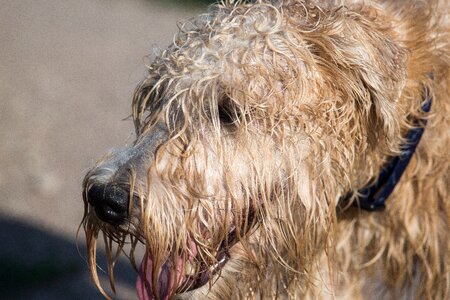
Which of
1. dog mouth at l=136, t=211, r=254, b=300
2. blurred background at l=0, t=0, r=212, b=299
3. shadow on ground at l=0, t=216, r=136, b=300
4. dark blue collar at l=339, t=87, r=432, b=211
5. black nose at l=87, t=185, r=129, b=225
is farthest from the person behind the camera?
blurred background at l=0, t=0, r=212, b=299

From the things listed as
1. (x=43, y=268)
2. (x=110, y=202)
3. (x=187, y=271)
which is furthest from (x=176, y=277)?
(x=43, y=268)

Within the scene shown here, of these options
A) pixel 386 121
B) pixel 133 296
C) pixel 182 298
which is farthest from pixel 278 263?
pixel 133 296

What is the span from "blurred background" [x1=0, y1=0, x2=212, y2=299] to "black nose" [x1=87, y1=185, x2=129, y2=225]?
734 mm

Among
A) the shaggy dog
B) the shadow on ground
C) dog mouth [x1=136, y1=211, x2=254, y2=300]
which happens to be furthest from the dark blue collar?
the shadow on ground

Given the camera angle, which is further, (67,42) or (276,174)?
(67,42)

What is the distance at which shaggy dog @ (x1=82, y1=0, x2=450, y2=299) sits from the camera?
118 inches

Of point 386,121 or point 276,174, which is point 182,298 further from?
point 386,121

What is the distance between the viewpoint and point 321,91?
3109 mm

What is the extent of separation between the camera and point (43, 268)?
5293 mm

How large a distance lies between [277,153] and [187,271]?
52 cm

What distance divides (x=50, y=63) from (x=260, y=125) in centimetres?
487

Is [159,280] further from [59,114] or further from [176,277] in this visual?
[59,114]

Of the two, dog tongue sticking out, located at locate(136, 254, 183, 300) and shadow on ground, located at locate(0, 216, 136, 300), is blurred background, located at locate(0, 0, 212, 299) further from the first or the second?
dog tongue sticking out, located at locate(136, 254, 183, 300)

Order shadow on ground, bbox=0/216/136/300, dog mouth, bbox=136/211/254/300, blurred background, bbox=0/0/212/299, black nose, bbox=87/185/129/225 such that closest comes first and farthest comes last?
1. black nose, bbox=87/185/129/225
2. dog mouth, bbox=136/211/254/300
3. shadow on ground, bbox=0/216/136/300
4. blurred background, bbox=0/0/212/299
